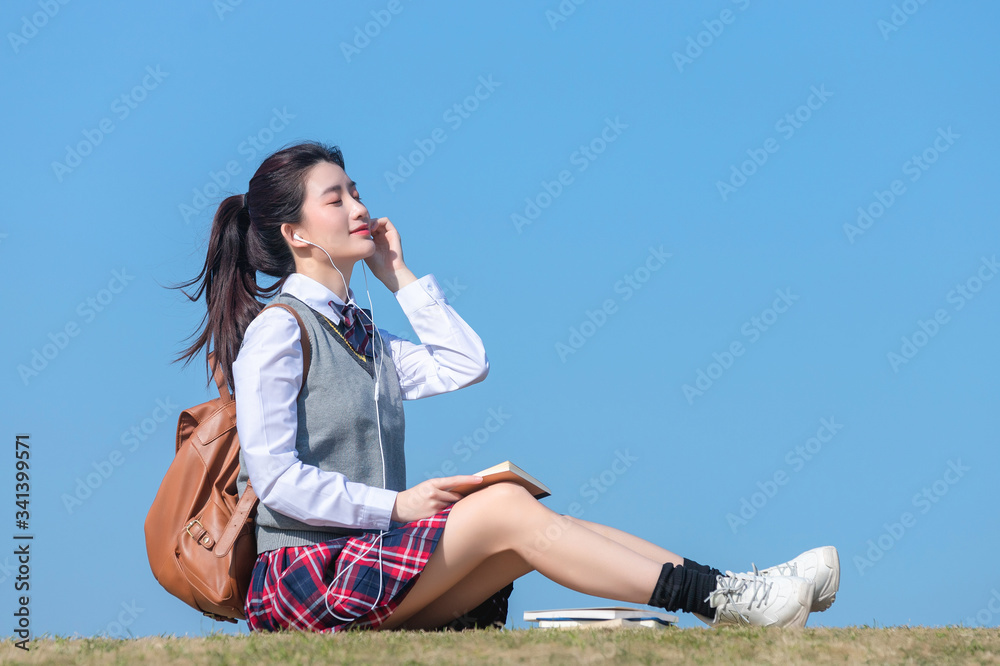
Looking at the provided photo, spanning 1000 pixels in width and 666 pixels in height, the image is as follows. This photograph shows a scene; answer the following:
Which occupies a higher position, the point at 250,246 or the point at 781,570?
the point at 250,246

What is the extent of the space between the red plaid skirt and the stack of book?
1.61ft

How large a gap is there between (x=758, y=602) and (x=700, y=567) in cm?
21

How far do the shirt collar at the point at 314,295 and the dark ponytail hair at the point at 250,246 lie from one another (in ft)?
0.43

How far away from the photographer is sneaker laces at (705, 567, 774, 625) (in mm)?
2871

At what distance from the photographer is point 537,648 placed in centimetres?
251

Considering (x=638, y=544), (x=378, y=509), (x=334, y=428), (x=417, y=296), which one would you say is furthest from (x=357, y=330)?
(x=638, y=544)

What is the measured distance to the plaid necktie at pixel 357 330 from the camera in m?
3.41

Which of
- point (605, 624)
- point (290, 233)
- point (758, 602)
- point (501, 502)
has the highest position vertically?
point (290, 233)

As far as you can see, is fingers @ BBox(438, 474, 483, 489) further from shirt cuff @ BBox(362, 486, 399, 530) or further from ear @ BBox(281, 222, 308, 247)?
ear @ BBox(281, 222, 308, 247)

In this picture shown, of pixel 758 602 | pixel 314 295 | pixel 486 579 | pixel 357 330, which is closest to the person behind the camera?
pixel 758 602

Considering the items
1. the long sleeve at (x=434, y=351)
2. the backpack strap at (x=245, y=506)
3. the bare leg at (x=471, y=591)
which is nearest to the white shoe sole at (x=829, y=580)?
the bare leg at (x=471, y=591)

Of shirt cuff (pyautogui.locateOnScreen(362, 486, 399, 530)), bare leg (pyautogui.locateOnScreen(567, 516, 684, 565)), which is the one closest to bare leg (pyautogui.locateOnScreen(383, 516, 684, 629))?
bare leg (pyautogui.locateOnScreen(567, 516, 684, 565))

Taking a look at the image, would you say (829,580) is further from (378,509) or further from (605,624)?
(378,509)

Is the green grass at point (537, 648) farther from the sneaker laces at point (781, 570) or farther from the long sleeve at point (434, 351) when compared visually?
the long sleeve at point (434, 351)
